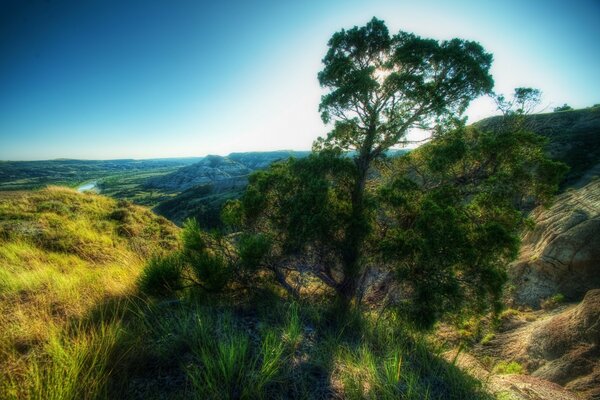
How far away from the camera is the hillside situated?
2.30 m

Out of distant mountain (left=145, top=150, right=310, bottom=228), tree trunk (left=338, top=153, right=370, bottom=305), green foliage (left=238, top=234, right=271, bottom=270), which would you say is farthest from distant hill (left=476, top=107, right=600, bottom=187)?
distant mountain (left=145, top=150, right=310, bottom=228)

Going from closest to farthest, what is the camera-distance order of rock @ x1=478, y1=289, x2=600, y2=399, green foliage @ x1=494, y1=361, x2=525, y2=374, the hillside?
1. the hillside
2. rock @ x1=478, y1=289, x2=600, y2=399
3. green foliage @ x1=494, y1=361, x2=525, y2=374

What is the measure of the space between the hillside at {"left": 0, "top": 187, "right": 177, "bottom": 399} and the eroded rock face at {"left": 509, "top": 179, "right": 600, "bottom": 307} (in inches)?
629

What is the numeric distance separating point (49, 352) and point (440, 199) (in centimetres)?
680

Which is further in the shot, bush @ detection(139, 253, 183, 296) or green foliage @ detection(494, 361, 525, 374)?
green foliage @ detection(494, 361, 525, 374)

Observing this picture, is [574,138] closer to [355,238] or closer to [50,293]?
[355,238]

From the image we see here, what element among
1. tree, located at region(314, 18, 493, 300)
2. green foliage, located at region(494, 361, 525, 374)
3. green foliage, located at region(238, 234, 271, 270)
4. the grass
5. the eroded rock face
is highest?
tree, located at region(314, 18, 493, 300)

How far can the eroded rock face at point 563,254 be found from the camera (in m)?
10.1

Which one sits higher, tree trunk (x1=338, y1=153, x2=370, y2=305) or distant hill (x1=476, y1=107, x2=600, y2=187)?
distant hill (x1=476, y1=107, x2=600, y2=187)

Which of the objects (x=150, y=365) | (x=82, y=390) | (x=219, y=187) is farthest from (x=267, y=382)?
(x=219, y=187)

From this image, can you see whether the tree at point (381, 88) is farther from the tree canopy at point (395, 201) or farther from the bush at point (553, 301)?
the bush at point (553, 301)

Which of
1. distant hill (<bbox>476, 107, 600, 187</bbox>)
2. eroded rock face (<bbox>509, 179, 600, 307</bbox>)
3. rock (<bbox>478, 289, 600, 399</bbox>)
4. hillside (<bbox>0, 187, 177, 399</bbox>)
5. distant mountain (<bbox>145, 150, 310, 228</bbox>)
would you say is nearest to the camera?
hillside (<bbox>0, 187, 177, 399</bbox>)

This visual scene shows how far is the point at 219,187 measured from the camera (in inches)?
2820

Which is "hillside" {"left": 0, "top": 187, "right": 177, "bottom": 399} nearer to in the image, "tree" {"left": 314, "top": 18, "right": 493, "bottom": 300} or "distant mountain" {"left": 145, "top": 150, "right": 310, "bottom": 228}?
"distant mountain" {"left": 145, "top": 150, "right": 310, "bottom": 228}
